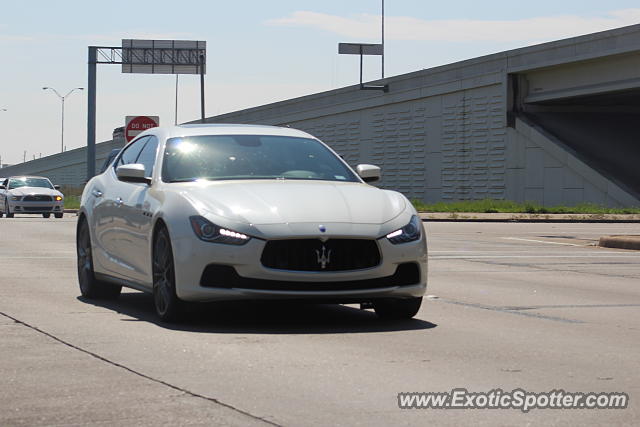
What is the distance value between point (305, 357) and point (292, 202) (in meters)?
1.85

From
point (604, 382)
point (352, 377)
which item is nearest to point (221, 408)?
point (352, 377)

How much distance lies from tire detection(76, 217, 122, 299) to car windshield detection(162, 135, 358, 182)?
1.75 metres

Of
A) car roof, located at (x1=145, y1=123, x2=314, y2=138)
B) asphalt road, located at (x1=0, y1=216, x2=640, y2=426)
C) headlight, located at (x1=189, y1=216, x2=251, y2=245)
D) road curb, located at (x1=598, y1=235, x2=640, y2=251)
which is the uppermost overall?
car roof, located at (x1=145, y1=123, x2=314, y2=138)

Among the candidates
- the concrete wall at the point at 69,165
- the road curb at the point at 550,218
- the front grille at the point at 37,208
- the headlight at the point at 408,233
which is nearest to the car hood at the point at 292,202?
the headlight at the point at 408,233

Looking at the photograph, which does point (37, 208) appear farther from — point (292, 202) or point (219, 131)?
point (292, 202)

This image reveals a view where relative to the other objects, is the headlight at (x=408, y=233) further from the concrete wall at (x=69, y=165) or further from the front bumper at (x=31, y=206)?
the concrete wall at (x=69, y=165)

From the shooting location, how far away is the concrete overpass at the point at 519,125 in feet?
163

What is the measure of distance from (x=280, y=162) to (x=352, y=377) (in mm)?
3857

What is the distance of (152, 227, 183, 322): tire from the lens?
966 cm

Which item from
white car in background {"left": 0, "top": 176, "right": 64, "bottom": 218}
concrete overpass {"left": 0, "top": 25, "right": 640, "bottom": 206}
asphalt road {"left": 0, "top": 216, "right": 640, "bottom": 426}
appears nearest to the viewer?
asphalt road {"left": 0, "top": 216, "right": 640, "bottom": 426}

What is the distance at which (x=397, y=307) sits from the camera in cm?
1012

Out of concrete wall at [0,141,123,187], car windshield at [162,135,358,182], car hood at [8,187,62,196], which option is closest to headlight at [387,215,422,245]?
car windshield at [162,135,358,182]

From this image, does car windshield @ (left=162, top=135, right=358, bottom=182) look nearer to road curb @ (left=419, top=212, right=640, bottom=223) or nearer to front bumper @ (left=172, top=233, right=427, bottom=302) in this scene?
front bumper @ (left=172, top=233, right=427, bottom=302)

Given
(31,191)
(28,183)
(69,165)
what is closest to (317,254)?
(31,191)
